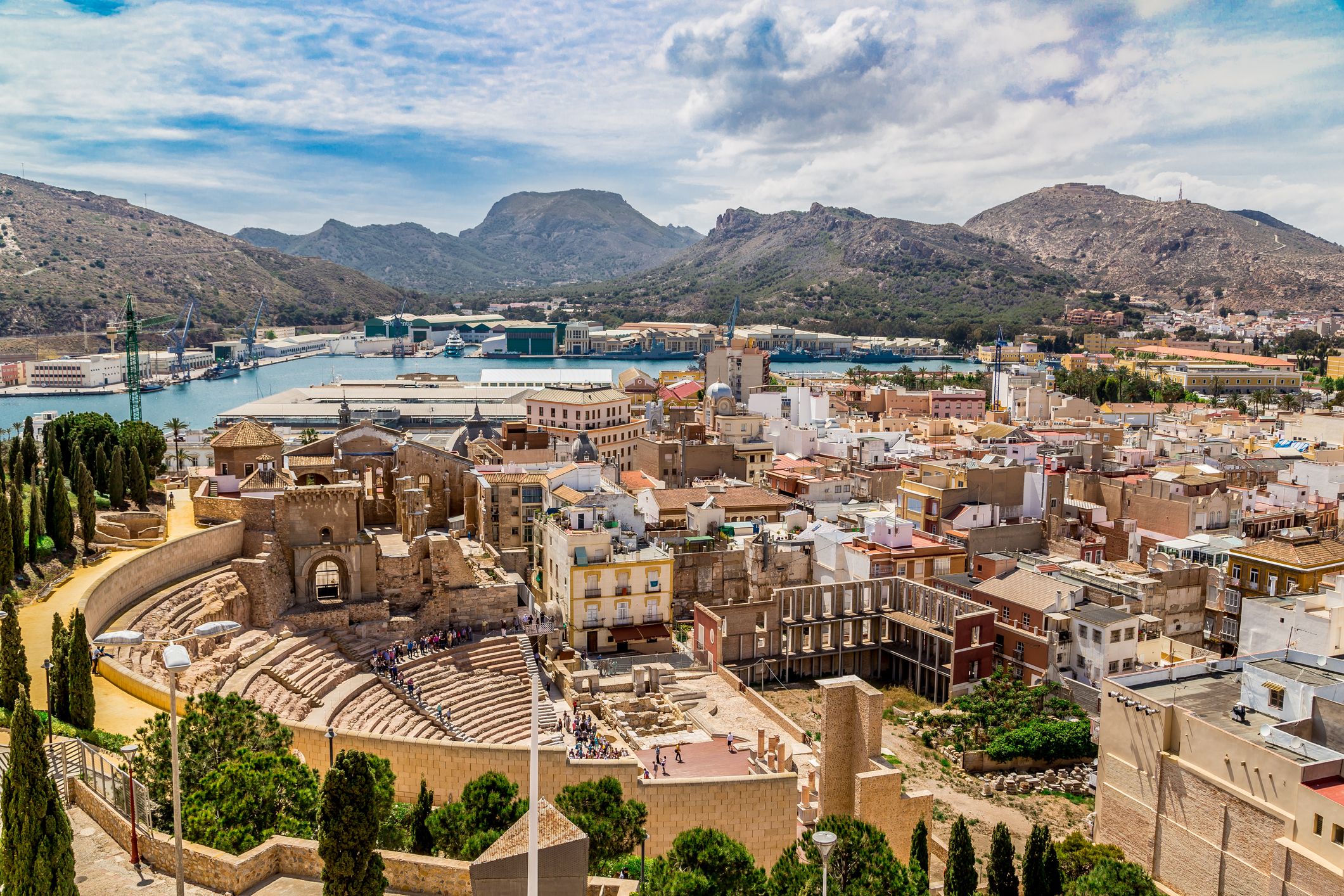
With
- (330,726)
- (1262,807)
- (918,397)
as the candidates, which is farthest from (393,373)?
(1262,807)

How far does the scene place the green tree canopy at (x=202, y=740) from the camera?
653 inches

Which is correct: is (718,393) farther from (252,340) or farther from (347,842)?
(252,340)

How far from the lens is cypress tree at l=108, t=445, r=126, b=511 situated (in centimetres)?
3672

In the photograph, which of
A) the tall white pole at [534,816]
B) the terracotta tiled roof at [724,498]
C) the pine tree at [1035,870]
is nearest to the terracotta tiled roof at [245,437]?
the terracotta tiled roof at [724,498]

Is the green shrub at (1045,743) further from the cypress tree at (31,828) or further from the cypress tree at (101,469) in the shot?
the cypress tree at (101,469)

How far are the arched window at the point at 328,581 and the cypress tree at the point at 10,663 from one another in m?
14.1

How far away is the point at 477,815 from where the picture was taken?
17531 millimetres

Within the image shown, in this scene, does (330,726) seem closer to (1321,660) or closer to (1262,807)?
(1262,807)

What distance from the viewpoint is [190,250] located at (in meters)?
192

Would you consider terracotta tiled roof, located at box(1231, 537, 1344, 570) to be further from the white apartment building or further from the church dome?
the church dome

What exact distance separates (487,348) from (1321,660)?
565 feet

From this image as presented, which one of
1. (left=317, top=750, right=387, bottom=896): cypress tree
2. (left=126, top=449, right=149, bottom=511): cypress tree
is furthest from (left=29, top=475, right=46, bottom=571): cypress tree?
(left=317, top=750, right=387, bottom=896): cypress tree

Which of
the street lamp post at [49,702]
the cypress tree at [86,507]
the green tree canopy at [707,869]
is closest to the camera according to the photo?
the green tree canopy at [707,869]

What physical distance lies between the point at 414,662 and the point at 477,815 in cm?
1389
